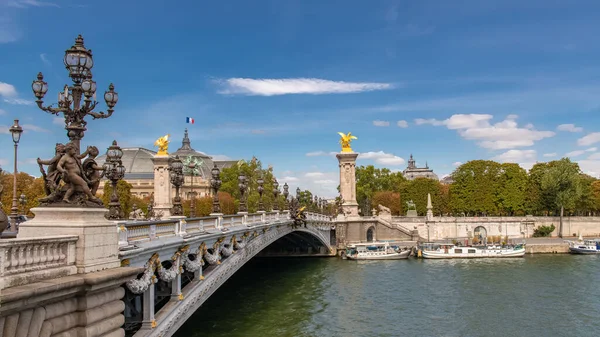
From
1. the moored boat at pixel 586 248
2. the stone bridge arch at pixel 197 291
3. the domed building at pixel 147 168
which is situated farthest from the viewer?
the domed building at pixel 147 168

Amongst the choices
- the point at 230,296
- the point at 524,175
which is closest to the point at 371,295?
the point at 230,296

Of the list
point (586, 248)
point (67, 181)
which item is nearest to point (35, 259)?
point (67, 181)

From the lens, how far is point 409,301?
29891 mm

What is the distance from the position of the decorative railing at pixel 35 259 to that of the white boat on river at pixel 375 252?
147ft

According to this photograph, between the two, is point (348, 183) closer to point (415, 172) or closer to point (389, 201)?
point (389, 201)

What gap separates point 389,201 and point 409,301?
53.1 m

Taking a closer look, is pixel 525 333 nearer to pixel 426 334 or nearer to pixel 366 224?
pixel 426 334

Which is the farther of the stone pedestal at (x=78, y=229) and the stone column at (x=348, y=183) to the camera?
the stone column at (x=348, y=183)

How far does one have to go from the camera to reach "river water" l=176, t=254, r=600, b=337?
23.5m

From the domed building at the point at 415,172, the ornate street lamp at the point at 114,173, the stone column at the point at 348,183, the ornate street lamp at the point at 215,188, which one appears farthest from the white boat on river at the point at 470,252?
the domed building at the point at 415,172

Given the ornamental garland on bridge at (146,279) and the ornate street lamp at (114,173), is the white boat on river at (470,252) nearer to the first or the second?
the ornate street lamp at (114,173)

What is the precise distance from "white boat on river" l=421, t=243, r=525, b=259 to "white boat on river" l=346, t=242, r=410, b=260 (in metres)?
2.50

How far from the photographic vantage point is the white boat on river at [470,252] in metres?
50.7

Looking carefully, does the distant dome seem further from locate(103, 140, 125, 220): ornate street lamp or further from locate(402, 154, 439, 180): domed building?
locate(103, 140, 125, 220): ornate street lamp
